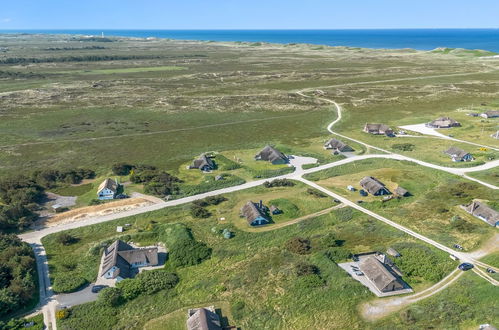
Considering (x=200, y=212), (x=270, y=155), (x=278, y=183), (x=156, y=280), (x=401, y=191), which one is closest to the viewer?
(x=156, y=280)

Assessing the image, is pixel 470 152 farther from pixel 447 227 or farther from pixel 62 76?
pixel 62 76

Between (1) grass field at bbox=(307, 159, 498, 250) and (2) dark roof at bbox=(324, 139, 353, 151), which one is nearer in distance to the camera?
(1) grass field at bbox=(307, 159, 498, 250)

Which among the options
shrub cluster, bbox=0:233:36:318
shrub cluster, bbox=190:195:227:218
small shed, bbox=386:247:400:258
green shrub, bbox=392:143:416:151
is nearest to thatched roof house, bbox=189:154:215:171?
shrub cluster, bbox=190:195:227:218

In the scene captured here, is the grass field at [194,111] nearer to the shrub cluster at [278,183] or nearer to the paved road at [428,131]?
the paved road at [428,131]

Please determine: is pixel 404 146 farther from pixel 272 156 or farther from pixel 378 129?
pixel 272 156

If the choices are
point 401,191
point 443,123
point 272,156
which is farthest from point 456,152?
point 272,156

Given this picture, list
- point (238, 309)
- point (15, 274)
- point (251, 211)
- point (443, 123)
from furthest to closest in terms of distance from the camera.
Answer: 1. point (443, 123)
2. point (251, 211)
3. point (15, 274)
4. point (238, 309)

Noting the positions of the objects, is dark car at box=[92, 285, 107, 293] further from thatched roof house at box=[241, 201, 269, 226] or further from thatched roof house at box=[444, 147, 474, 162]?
thatched roof house at box=[444, 147, 474, 162]
